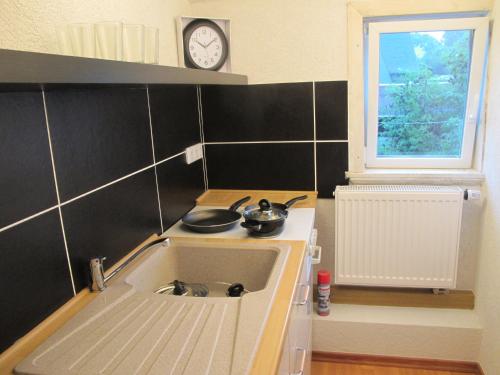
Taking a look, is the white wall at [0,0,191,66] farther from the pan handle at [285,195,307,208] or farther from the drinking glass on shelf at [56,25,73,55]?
the pan handle at [285,195,307,208]

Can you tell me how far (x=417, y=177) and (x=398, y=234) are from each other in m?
0.31

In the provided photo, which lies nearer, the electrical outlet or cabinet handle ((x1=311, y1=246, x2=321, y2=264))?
cabinet handle ((x1=311, y1=246, x2=321, y2=264))

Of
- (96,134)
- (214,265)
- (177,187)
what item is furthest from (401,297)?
(96,134)

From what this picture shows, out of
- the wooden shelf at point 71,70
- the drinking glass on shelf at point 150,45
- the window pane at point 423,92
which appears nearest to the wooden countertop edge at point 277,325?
the wooden shelf at point 71,70

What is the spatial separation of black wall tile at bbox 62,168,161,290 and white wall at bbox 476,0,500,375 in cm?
156

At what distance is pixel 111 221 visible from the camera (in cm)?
140

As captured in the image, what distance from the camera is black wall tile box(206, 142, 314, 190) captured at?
2.25m

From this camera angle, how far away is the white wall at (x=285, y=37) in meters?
2.08

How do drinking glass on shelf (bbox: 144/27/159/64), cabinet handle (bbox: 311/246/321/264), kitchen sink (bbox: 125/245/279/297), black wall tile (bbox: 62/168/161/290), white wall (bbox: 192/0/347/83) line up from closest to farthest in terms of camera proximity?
drinking glass on shelf (bbox: 144/27/159/64), black wall tile (bbox: 62/168/161/290), kitchen sink (bbox: 125/245/279/297), cabinet handle (bbox: 311/246/321/264), white wall (bbox: 192/0/347/83)

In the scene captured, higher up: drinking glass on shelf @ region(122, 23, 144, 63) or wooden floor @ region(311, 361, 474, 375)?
drinking glass on shelf @ region(122, 23, 144, 63)

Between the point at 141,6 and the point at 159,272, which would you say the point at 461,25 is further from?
the point at 159,272

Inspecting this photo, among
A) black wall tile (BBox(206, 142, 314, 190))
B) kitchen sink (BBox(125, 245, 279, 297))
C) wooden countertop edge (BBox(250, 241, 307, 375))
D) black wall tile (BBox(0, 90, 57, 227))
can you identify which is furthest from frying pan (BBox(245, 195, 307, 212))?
black wall tile (BBox(0, 90, 57, 227))

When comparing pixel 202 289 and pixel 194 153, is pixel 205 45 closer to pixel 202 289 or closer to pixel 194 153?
pixel 194 153

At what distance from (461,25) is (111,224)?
1.84 metres
